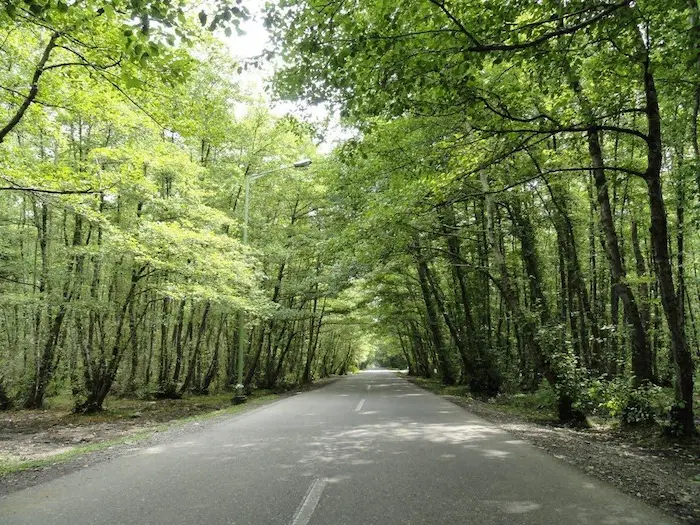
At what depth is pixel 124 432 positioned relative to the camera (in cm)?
1077

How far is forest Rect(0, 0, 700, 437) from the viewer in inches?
215

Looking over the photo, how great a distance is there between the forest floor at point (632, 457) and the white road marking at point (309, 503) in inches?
140

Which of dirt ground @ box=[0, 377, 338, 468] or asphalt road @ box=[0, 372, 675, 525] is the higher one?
asphalt road @ box=[0, 372, 675, 525]

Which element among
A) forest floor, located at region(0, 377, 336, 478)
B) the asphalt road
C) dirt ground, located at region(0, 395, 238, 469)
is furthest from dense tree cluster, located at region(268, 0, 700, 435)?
dirt ground, located at region(0, 395, 238, 469)

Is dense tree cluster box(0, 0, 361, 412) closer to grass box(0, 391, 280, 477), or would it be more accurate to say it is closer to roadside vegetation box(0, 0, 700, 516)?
roadside vegetation box(0, 0, 700, 516)

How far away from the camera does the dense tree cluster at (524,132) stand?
17.1 ft

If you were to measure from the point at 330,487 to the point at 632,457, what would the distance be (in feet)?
16.8

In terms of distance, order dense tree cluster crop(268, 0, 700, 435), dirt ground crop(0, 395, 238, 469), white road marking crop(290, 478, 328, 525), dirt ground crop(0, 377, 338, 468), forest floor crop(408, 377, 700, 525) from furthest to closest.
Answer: dirt ground crop(0, 395, 238, 469) < dirt ground crop(0, 377, 338, 468) < dense tree cluster crop(268, 0, 700, 435) < forest floor crop(408, 377, 700, 525) < white road marking crop(290, 478, 328, 525)

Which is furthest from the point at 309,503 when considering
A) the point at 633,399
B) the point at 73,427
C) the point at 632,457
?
the point at 73,427

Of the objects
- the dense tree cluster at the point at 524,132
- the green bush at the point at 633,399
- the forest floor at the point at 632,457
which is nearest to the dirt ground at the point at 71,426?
the dense tree cluster at the point at 524,132

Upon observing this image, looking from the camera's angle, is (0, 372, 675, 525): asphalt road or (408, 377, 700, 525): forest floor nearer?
(0, 372, 675, 525): asphalt road

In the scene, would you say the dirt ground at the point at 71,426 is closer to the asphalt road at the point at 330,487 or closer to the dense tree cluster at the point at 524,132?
the asphalt road at the point at 330,487

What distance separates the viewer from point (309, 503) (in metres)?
4.52

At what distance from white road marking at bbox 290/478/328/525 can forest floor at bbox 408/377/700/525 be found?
3557 millimetres
